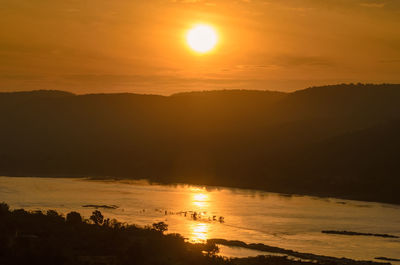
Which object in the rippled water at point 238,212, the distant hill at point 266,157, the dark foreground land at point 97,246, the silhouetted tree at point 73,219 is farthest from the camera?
the distant hill at point 266,157

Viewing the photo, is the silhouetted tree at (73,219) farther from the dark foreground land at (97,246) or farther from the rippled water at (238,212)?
the rippled water at (238,212)

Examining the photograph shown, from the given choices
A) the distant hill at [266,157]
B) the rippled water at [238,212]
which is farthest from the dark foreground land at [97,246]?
the distant hill at [266,157]

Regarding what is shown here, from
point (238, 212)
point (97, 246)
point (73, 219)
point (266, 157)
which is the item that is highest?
point (266, 157)

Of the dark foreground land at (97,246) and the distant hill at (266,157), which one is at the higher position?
the distant hill at (266,157)

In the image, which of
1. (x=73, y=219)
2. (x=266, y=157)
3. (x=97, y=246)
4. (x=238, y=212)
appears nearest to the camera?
(x=97, y=246)

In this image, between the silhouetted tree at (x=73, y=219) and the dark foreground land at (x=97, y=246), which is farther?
the silhouetted tree at (x=73, y=219)

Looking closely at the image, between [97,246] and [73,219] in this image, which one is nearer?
[97,246]

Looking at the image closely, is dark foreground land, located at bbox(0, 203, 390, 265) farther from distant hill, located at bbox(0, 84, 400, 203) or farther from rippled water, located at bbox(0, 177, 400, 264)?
distant hill, located at bbox(0, 84, 400, 203)

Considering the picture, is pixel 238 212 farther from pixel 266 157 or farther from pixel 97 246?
pixel 266 157

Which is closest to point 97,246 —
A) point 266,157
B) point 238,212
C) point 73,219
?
point 73,219
